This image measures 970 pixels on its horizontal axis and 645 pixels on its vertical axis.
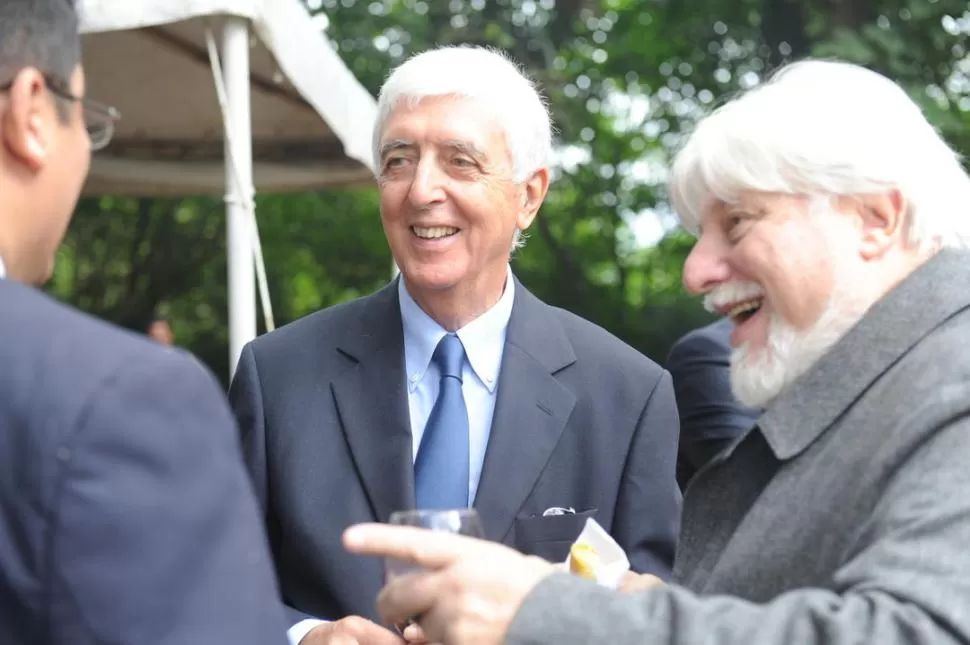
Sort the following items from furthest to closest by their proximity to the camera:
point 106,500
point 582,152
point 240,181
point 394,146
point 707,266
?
point 582,152
point 240,181
point 394,146
point 707,266
point 106,500

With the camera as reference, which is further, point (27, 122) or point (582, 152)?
point (582, 152)

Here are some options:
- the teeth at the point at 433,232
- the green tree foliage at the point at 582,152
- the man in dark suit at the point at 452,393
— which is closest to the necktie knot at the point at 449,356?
the man in dark suit at the point at 452,393

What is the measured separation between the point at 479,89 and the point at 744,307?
1009 mm

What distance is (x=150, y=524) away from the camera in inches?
51.6

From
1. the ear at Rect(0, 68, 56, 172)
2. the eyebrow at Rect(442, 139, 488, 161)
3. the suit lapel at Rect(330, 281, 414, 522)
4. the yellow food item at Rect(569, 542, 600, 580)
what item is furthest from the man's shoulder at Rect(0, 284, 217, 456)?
the eyebrow at Rect(442, 139, 488, 161)

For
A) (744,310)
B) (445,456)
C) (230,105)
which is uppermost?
(230,105)

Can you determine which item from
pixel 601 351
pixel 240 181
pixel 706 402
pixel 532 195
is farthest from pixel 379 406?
pixel 240 181

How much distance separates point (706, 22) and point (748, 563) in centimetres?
1019

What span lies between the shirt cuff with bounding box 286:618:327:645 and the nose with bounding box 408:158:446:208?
964 millimetres

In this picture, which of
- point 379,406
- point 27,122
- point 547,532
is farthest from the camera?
point 379,406

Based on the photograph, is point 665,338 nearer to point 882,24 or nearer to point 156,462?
point 882,24

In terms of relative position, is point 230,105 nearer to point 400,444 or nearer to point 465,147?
point 465,147

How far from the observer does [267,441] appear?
286 cm

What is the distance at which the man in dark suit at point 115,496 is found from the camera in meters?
1.30
